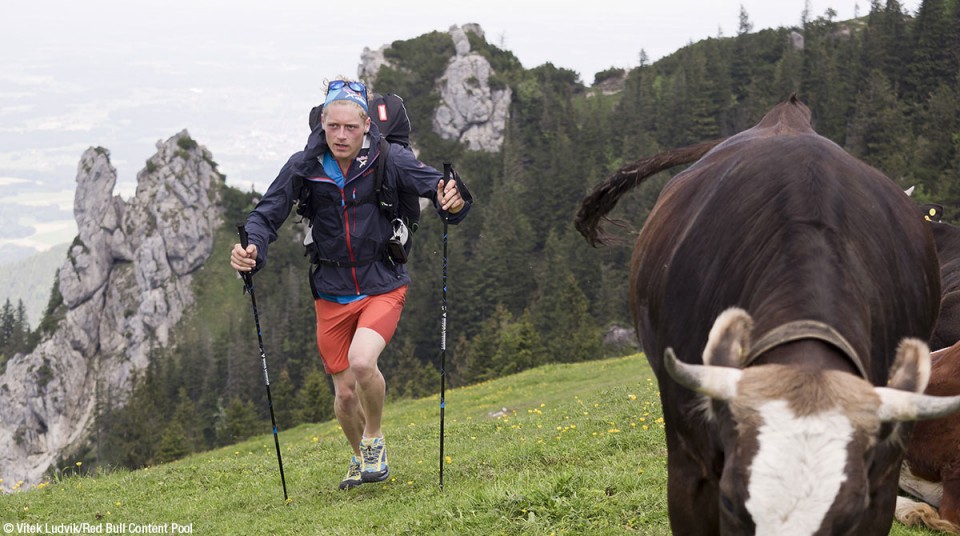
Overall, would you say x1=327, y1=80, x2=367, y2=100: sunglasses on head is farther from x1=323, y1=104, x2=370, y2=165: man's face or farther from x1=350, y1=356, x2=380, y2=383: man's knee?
x1=350, y1=356, x2=380, y2=383: man's knee

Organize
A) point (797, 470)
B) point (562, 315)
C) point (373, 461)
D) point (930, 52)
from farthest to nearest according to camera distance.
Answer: point (930, 52), point (562, 315), point (373, 461), point (797, 470)

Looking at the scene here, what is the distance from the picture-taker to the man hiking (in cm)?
909

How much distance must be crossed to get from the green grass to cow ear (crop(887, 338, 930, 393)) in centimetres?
385

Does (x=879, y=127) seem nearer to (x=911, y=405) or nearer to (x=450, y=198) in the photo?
(x=450, y=198)

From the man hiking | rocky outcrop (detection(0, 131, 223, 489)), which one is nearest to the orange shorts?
the man hiking

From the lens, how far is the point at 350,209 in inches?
367

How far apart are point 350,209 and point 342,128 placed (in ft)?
2.82

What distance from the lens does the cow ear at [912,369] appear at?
367 centimetres

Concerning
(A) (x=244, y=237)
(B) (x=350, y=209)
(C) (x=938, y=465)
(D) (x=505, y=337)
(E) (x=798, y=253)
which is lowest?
(D) (x=505, y=337)

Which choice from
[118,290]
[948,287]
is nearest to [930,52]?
[948,287]

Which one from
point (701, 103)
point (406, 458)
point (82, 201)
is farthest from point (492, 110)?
point (406, 458)

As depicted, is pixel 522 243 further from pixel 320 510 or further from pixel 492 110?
pixel 320 510

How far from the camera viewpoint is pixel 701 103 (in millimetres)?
126062

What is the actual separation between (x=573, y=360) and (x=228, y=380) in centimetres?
6560
